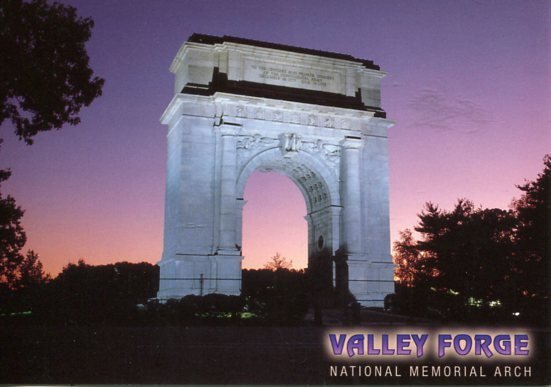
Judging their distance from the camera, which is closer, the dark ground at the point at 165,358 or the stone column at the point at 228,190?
the dark ground at the point at 165,358

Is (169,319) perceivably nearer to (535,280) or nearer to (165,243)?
(165,243)

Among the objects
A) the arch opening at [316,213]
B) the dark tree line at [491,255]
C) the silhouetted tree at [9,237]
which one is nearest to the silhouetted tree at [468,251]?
the dark tree line at [491,255]

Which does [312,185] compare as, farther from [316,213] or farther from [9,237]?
[9,237]

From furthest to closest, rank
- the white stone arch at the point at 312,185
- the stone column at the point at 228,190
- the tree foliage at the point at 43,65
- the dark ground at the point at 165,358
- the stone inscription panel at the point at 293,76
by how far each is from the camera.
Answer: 1. the stone inscription panel at the point at 293,76
2. the white stone arch at the point at 312,185
3. the stone column at the point at 228,190
4. the tree foliage at the point at 43,65
5. the dark ground at the point at 165,358

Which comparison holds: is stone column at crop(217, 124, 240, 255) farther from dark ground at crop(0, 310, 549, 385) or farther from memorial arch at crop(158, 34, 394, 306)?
dark ground at crop(0, 310, 549, 385)

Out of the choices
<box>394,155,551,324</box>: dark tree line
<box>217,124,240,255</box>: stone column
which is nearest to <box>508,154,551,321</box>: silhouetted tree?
<box>394,155,551,324</box>: dark tree line

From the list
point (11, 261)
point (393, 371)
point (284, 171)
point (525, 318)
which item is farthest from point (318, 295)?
point (11, 261)

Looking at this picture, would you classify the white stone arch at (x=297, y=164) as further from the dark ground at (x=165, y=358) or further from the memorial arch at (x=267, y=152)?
the dark ground at (x=165, y=358)
